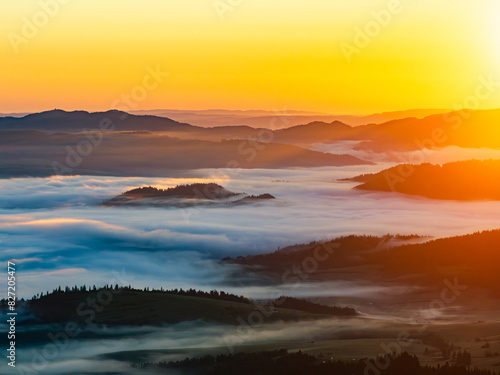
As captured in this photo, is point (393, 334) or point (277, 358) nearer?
point (277, 358)

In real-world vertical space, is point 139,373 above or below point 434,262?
below

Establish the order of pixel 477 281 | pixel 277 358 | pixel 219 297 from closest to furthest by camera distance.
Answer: pixel 277 358, pixel 219 297, pixel 477 281

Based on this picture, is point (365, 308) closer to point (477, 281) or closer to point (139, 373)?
point (477, 281)

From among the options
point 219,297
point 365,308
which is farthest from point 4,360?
point 365,308

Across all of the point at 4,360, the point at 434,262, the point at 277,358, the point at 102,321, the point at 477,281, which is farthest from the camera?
the point at 434,262

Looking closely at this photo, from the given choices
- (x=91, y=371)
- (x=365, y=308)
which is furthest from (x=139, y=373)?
(x=365, y=308)

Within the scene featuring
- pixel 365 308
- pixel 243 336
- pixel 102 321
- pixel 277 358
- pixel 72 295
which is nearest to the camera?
pixel 277 358

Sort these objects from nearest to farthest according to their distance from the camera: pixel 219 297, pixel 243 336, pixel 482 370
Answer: pixel 482 370
pixel 243 336
pixel 219 297

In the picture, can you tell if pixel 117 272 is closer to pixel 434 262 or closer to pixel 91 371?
pixel 434 262

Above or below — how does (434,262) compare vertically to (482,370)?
above
